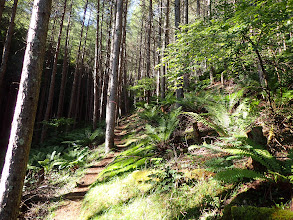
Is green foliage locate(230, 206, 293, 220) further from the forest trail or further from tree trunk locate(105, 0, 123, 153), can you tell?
tree trunk locate(105, 0, 123, 153)

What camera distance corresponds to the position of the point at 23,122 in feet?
9.30

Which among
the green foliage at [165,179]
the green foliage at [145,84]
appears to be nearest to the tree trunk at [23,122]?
the green foliage at [165,179]

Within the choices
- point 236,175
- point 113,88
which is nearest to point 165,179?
point 236,175

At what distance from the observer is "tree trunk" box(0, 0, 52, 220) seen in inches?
110

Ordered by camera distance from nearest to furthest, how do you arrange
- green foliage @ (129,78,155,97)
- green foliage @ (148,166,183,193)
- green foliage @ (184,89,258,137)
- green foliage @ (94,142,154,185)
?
1. green foliage @ (148,166,183,193)
2. green foliage @ (184,89,258,137)
3. green foliage @ (94,142,154,185)
4. green foliage @ (129,78,155,97)

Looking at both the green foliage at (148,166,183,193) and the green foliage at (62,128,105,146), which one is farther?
the green foliage at (62,128,105,146)

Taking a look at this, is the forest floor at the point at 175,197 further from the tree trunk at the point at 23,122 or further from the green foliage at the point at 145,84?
the green foliage at the point at 145,84

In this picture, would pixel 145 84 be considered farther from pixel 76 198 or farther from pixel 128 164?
pixel 76 198

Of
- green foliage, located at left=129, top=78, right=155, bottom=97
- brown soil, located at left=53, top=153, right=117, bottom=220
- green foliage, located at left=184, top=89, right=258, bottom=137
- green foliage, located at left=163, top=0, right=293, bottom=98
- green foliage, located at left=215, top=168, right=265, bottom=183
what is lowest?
brown soil, located at left=53, top=153, right=117, bottom=220

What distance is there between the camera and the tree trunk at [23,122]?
9.13 ft

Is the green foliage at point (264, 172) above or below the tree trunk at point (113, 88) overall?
below

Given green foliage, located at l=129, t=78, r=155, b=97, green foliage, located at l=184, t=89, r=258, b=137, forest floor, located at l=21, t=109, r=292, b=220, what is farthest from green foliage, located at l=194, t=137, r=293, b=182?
green foliage, located at l=129, t=78, r=155, b=97

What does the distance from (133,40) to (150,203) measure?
25.8 m

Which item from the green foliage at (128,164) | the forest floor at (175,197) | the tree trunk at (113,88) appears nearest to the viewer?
the forest floor at (175,197)
